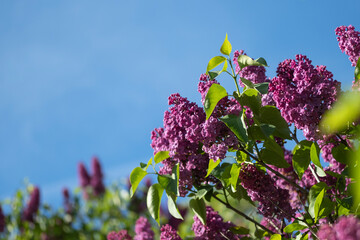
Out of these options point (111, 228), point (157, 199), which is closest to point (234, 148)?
point (157, 199)

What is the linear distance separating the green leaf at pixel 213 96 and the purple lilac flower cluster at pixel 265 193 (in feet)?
1.30

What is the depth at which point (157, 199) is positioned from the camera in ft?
5.90

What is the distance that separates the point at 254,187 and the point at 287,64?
55 centimetres

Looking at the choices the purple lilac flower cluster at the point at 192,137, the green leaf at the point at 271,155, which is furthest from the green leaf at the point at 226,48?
the green leaf at the point at 271,155

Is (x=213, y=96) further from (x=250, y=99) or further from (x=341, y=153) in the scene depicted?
(x=341, y=153)

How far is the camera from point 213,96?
1669 millimetres

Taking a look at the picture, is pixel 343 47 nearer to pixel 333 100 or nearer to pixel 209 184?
pixel 333 100

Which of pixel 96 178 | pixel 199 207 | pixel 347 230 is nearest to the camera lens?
pixel 347 230

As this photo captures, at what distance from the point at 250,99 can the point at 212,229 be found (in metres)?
0.79

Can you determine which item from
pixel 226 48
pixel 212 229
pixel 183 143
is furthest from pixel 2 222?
pixel 226 48

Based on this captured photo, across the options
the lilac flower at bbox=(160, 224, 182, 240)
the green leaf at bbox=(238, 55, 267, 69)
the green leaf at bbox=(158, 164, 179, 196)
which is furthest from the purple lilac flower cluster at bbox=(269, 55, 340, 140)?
the lilac flower at bbox=(160, 224, 182, 240)

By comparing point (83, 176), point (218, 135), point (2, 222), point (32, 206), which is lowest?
point (218, 135)

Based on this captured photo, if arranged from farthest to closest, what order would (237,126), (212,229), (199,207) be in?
(212,229) → (199,207) → (237,126)

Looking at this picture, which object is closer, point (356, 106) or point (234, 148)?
point (356, 106)
